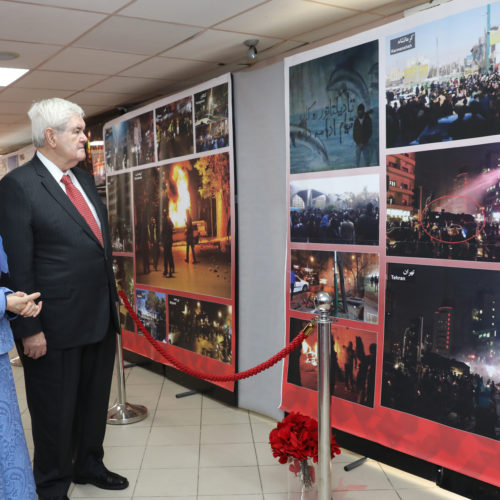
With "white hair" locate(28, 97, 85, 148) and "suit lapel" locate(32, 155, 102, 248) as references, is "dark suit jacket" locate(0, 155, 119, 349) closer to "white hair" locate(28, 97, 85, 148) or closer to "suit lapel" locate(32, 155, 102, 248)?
"suit lapel" locate(32, 155, 102, 248)

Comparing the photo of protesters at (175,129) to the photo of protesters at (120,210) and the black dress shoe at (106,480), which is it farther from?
the black dress shoe at (106,480)

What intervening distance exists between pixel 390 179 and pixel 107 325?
65.0 inches

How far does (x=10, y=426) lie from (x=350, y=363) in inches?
71.2

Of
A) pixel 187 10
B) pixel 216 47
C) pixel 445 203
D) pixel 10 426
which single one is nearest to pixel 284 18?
pixel 187 10

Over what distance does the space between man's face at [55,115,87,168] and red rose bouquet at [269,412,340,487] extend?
1657 millimetres

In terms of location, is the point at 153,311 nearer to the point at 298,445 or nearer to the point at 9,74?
the point at 9,74

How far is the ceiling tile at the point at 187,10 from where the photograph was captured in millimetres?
3047

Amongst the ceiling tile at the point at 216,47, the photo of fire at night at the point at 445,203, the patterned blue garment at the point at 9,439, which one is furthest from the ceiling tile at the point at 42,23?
the photo of fire at night at the point at 445,203

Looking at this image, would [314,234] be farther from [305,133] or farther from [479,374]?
[479,374]

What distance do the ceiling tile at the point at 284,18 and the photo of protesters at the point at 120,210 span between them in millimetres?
2174

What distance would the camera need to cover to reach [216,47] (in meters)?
3.93

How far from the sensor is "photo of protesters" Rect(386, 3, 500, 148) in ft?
7.86

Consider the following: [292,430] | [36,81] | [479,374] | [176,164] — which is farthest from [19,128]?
[479,374]

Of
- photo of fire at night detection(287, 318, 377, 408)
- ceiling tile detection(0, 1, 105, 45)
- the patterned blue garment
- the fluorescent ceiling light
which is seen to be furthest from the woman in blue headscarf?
the fluorescent ceiling light
